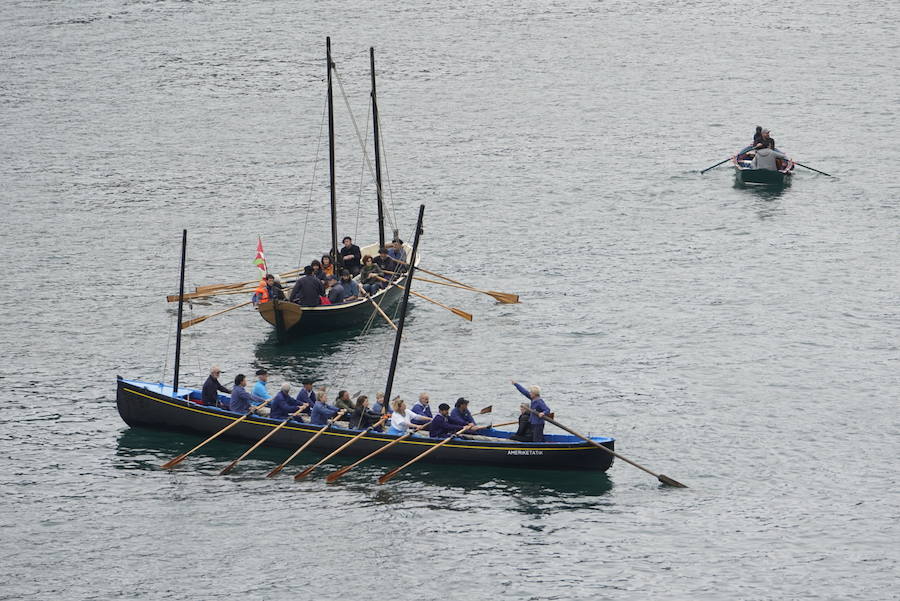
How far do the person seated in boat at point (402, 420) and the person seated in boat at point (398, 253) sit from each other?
15.0 m

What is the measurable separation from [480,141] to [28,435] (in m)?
46.7

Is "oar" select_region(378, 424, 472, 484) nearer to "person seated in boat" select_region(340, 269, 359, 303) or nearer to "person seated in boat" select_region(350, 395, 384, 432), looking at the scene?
"person seated in boat" select_region(350, 395, 384, 432)

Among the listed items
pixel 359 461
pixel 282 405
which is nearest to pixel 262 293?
pixel 282 405

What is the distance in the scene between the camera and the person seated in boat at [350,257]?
55.9m

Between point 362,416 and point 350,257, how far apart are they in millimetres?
14403

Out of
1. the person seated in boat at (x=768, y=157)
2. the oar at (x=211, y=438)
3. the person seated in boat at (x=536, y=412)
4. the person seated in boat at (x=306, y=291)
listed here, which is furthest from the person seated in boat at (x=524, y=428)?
the person seated in boat at (x=768, y=157)

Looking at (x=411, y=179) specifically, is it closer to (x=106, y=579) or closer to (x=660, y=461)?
(x=660, y=461)

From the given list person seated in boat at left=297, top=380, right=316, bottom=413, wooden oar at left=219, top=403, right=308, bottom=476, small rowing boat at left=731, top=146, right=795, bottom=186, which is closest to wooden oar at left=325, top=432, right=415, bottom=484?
wooden oar at left=219, top=403, right=308, bottom=476

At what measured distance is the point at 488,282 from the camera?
62094 millimetres

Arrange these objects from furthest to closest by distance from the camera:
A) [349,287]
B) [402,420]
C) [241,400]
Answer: [349,287]
[241,400]
[402,420]

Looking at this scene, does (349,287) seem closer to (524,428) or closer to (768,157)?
(524,428)

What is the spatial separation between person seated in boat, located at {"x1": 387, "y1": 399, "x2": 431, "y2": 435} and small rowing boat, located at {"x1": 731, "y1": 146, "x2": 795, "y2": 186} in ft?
126

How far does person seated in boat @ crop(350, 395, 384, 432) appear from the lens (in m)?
42.4

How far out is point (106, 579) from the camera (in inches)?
1439
